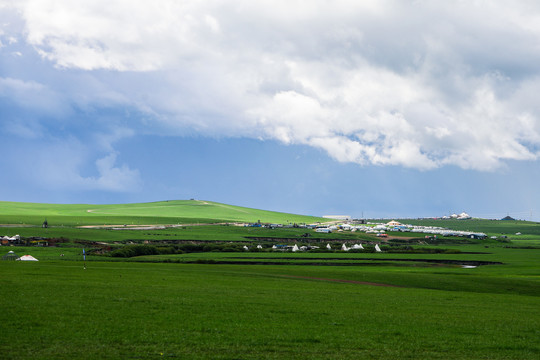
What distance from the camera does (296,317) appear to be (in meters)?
28.1

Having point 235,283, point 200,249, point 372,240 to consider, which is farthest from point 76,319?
point 372,240

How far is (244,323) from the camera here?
2559 cm

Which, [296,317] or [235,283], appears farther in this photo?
[235,283]

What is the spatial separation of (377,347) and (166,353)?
8.71 metres

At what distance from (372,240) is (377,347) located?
6100 inches

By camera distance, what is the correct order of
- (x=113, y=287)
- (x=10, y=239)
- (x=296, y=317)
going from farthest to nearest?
(x=10, y=239), (x=113, y=287), (x=296, y=317)

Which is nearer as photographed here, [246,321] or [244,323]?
[244,323]

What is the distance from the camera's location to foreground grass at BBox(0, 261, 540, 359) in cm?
2039

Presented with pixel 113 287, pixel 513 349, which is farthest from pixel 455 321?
pixel 113 287

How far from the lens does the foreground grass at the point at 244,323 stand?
20.4 meters

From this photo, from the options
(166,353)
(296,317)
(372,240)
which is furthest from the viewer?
(372,240)

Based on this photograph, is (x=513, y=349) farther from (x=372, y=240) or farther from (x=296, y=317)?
(x=372, y=240)

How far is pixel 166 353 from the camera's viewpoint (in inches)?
764

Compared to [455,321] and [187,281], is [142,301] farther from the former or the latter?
[455,321]
